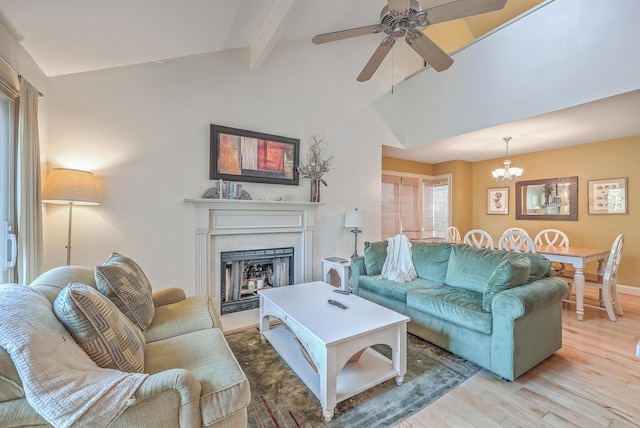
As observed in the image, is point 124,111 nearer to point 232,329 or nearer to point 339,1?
point 232,329

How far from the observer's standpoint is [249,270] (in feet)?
11.8

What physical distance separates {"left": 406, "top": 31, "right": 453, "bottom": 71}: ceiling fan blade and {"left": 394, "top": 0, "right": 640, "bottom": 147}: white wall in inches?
64.8

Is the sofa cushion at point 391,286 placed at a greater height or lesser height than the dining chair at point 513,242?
lesser

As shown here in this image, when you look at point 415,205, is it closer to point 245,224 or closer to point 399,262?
point 399,262

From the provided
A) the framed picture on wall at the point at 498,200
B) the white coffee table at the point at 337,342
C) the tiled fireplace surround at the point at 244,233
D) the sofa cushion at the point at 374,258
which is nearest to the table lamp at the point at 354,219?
the tiled fireplace surround at the point at 244,233

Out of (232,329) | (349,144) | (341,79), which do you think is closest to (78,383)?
(232,329)

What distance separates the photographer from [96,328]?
113cm

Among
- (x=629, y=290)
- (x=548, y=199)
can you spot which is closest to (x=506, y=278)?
(x=629, y=290)

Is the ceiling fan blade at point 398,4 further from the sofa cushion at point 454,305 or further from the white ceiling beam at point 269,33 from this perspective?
the sofa cushion at point 454,305

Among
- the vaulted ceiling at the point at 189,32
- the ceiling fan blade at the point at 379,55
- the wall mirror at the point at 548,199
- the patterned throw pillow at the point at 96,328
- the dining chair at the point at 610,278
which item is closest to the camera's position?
the patterned throw pillow at the point at 96,328

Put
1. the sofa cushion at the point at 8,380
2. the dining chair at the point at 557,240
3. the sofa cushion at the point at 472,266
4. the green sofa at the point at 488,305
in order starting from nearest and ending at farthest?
the sofa cushion at the point at 8,380 → the green sofa at the point at 488,305 → the sofa cushion at the point at 472,266 → the dining chair at the point at 557,240

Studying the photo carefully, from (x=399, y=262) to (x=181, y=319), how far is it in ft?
7.62

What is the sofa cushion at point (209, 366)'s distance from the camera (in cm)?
113

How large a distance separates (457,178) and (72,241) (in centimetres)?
626
